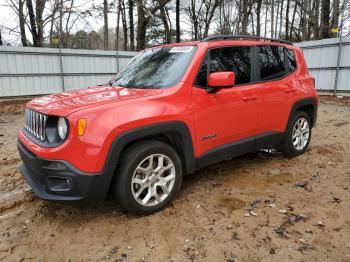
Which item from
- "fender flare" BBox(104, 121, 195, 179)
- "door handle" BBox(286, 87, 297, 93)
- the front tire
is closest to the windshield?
"fender flare" BBox(104, 121, 195, 179)

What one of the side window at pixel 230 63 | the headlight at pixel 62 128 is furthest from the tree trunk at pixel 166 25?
the headlight at pixel 62 128

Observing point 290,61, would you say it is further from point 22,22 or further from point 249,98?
point 22,22

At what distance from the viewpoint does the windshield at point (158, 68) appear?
11.2ft

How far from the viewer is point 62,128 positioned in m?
2.72

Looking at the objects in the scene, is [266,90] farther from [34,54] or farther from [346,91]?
[34,54]

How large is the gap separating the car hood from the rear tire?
2.48 meters

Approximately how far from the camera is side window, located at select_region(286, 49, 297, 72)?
4637 mm

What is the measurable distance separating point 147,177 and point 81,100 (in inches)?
40.6

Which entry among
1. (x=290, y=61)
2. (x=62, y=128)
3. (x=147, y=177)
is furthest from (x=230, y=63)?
(x=62, y=128)

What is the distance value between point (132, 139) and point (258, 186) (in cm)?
187

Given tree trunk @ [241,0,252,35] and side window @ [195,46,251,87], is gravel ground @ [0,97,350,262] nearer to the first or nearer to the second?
side window @ [195,46,251,87]

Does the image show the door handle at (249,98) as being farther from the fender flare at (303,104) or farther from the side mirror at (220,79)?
the fender flare at (303,104)

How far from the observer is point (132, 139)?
9.40ft

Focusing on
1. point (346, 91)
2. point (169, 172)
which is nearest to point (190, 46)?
point (169, 172)
